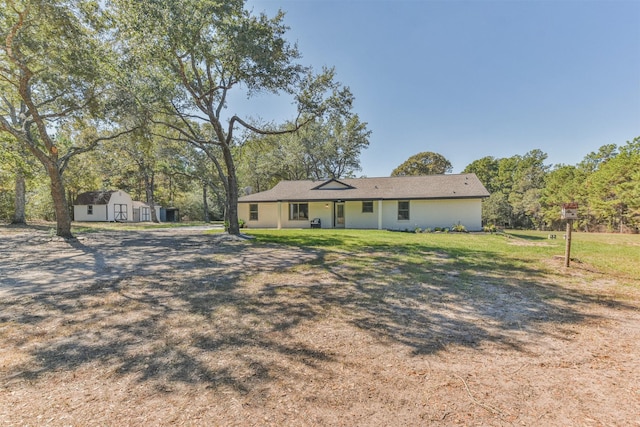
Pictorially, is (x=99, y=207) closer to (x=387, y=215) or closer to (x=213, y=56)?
(x=213, y=56)

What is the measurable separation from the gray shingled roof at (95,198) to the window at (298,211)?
22.3m

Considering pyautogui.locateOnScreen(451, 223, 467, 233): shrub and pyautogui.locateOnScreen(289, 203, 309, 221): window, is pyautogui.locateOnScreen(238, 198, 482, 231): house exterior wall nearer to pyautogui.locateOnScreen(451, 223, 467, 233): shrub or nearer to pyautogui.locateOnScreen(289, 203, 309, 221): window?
pyautogui.locateOnScreen(289, 203, 309, 221): window

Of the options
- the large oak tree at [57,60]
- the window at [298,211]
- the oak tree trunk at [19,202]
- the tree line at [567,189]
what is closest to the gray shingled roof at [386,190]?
the window at [298,211]

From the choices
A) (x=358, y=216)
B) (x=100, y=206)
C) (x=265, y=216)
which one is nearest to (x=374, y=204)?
(x=358, y=216)

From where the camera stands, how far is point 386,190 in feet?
66.6

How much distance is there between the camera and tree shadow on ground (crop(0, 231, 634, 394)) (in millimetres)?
2775

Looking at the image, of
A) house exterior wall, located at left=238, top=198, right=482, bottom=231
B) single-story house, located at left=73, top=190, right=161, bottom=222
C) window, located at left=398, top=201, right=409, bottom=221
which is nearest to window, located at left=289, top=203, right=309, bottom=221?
house exterior wall, located at left=238, top=198, right=482, bottom=231

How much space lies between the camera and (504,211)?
3188 centimetres

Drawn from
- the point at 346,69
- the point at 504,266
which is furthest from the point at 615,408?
the point at 346,69

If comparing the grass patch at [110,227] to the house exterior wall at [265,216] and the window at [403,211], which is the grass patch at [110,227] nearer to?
the house exterior wall at [265,216]

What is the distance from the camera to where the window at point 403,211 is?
63.0 feet

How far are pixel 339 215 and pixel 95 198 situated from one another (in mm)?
27068

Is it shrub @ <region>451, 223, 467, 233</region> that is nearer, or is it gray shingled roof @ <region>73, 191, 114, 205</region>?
shrub @ <region>451, 223, 467, 233</region>

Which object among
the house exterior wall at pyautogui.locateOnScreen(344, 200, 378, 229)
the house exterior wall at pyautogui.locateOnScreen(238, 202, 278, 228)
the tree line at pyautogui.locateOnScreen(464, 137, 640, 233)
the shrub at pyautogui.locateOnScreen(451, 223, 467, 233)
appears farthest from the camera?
the tree line at pyautogui.locateOnScreen(464, 137, 640, 233)
